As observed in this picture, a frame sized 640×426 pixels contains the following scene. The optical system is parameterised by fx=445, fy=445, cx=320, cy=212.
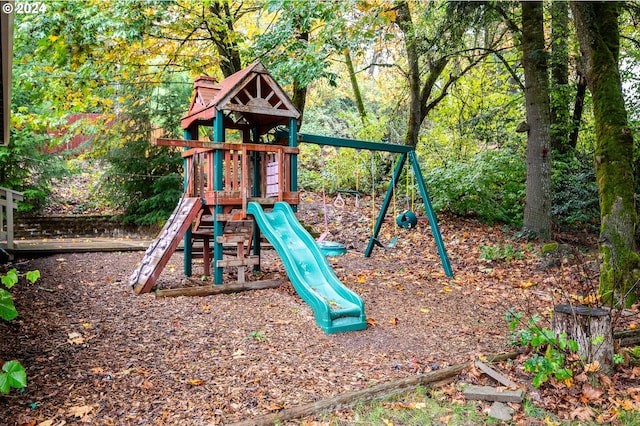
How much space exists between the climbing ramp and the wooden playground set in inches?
0.5

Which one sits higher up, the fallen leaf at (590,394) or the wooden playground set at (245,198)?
the wooden playground set at (245,198)

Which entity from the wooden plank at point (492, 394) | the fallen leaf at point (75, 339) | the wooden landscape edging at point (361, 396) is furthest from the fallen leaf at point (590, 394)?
the fallen leaf at point (75, 339)

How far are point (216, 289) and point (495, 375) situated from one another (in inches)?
144

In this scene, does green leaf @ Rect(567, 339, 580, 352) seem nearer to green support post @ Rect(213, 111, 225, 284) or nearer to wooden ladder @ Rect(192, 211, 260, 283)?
wooden ladder @ Rect(192, 211, 260, 283)

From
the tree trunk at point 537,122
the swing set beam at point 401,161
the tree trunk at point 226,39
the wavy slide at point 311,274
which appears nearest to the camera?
the wavy slide at point 311,274

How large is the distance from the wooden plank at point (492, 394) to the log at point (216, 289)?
3.38m

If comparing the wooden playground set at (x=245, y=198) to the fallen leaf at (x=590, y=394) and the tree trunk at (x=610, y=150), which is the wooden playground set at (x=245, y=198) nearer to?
the fallen leaf at (x=590, y=394)

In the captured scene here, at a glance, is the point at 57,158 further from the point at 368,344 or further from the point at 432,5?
the point at 368,344

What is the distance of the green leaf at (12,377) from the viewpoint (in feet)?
8.41

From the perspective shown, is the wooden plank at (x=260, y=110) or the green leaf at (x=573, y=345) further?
the wooden plank at (x=260, y=110)

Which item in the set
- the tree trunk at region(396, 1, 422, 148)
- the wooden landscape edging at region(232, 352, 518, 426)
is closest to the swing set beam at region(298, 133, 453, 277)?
the wooden landscape edging at region(232, 352, 518, 426)

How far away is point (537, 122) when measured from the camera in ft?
28.1

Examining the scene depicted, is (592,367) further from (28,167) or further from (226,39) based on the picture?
(28,167)

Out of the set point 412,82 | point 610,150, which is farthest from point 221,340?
point 412,82
